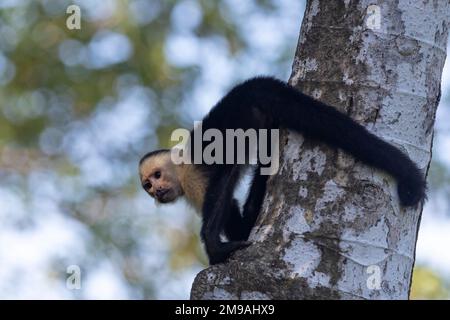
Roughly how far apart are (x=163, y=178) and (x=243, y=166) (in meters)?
0.85

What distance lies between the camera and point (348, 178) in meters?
3.41

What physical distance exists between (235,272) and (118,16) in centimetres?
649

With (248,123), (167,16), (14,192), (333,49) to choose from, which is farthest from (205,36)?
(333,49)

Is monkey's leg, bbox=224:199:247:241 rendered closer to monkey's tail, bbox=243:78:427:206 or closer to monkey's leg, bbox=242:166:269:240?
monkey's leg, bbox=242:166:269:240

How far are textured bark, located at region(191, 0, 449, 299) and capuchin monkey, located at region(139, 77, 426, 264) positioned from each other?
0.16 feet

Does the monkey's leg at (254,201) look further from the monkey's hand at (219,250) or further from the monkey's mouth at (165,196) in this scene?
the monkey's mouth at (165,196)

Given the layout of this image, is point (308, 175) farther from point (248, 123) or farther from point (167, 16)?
point (167, 16)

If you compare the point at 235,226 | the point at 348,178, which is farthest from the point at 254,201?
the point at 348,178

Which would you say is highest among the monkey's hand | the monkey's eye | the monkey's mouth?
the monkey's eye

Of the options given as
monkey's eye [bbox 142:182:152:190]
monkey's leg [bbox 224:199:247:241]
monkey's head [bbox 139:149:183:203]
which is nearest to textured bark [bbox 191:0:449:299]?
monkey's leg [bbox 224:199:247:241]

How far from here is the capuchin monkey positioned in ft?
11.2

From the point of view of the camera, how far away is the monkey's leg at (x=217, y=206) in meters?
4.23
